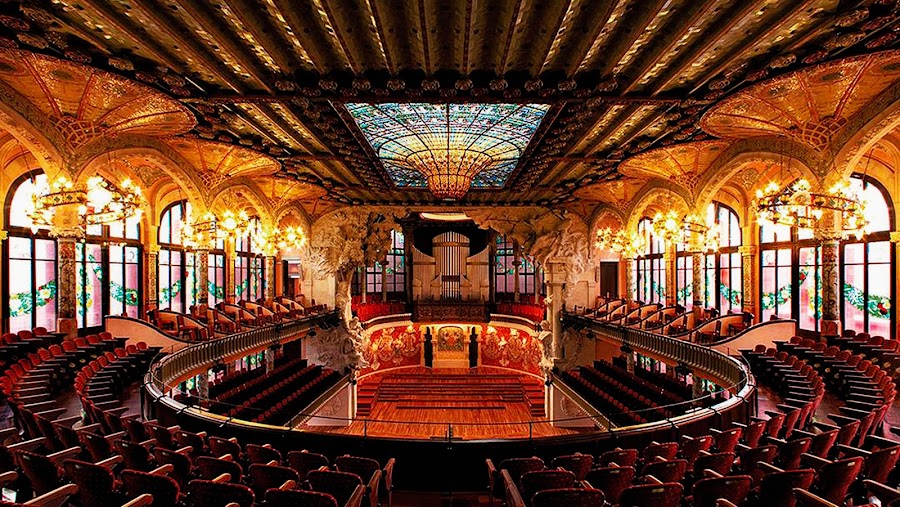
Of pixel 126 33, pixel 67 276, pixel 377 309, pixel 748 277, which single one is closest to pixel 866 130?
pixel 748 277

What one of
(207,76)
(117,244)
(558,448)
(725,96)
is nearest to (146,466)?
(558,448)

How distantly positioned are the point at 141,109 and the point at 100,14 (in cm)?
454

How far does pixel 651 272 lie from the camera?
2392cm

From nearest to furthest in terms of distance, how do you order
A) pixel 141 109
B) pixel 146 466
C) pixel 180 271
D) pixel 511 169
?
1. pixel 146 466
2. pixel 141 109
3. pixel 511 169
4. pixel 180 271

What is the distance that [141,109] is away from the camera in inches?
359

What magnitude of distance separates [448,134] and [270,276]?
58.0 feet

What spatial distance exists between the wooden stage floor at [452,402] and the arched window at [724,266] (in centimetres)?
850

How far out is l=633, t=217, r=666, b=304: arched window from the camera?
22.9 m

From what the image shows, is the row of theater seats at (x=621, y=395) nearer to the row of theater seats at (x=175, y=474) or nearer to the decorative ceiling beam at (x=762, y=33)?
the decorative ceiling beam at (x=762, y=33)

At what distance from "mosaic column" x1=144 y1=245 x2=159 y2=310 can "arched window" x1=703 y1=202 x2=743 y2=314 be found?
72.6ft

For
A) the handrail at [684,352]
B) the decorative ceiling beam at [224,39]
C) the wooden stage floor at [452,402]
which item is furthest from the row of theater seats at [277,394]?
the handrail at [684,352]

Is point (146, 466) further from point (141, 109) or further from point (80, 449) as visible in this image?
point (141, 109)

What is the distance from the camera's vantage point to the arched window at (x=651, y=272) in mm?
22945

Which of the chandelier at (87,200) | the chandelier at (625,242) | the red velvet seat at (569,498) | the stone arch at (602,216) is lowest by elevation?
the red velvet seat at (569,498)
